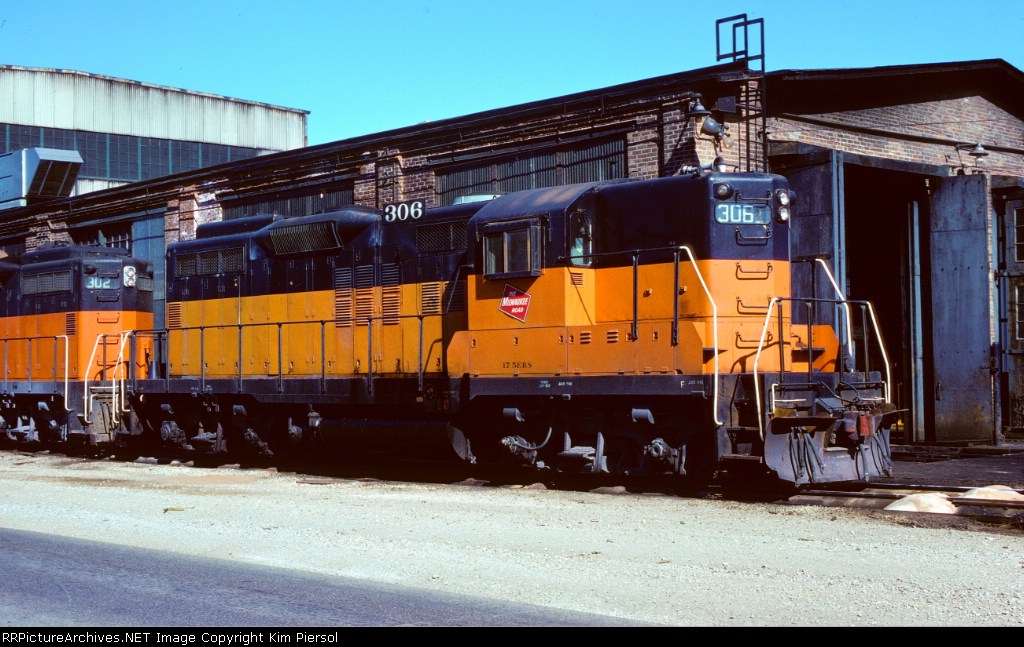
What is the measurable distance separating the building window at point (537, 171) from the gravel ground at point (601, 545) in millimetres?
6001

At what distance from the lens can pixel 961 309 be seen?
16703mm

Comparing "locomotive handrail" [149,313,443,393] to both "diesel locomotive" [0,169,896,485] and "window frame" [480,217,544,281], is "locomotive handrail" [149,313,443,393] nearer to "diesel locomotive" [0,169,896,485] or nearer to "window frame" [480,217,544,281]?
"diesel locomotive" [0,169,896,485]

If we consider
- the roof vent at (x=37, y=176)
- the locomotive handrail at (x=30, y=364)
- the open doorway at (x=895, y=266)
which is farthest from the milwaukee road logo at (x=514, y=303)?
the roof vent at (x=37, y=176)

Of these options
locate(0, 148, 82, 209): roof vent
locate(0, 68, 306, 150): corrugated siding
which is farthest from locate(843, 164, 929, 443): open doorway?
locate(0, 68, 306, 150): corrugated siding

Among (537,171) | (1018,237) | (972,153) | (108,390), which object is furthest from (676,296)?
(108,390)

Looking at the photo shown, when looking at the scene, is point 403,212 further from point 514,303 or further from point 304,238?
point 514,303

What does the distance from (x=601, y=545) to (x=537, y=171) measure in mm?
9995

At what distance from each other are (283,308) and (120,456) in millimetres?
5194

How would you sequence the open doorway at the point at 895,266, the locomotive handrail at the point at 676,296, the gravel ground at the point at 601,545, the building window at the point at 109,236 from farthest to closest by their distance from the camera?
the building window at the point at 109,236
the open doorway at the point at 895,266
the locomotive handrail at the point at 676,296
the gravel ground at the point at 601,545

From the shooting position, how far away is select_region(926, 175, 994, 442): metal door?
16453 millimetres

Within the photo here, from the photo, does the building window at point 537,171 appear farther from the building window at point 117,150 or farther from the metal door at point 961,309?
the building window at point 117,150

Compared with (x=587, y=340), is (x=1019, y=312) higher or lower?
higher

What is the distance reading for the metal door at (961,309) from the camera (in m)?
16.5

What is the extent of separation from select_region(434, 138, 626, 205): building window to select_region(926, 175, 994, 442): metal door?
5.31 meters
